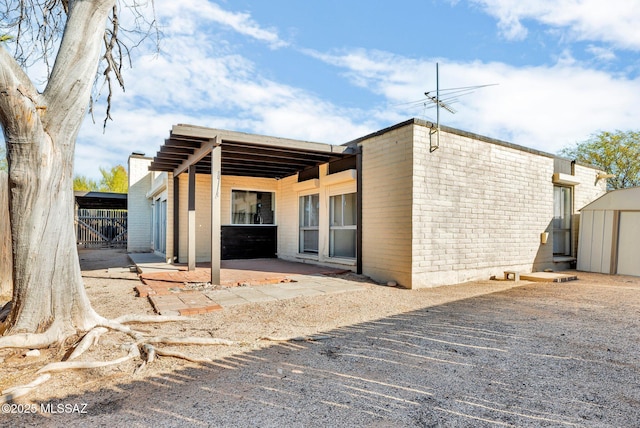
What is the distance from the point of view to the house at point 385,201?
6.52 m

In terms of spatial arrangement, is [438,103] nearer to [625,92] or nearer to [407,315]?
[407,315]

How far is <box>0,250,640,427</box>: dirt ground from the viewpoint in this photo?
6.95 feet

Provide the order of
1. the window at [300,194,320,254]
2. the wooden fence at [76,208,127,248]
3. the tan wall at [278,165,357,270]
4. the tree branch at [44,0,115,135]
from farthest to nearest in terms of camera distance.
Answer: the wooden fence at [76,208,127,248] → the window at [300,194,320,254] → the tan wall at [278,165,357,270] → the tree branch at [44,0,115,135]

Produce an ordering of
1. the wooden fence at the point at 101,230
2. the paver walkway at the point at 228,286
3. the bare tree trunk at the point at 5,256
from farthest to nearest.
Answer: the wooden fence at the point at 101,230 → the bare tree trunk at the point at 5,256 → the paver walkway at the point at 228,286

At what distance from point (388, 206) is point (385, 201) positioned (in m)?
0.14

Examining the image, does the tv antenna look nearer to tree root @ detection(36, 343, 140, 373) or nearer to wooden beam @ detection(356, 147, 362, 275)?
wooden beam @ detection(356, 147, 362, 275)

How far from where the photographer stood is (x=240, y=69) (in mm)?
9031

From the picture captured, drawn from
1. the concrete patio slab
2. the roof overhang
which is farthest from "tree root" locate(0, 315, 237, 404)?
the concrete patio slab

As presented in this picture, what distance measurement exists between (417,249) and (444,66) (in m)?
3.91

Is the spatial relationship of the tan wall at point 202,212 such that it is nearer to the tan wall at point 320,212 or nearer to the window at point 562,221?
the tan wall at point 320,212

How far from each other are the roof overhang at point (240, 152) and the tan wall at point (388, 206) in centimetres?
77

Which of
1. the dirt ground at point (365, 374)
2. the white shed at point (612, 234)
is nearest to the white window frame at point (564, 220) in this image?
the white shed at point (612, 234)

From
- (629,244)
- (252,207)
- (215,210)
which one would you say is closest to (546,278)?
(629,244)

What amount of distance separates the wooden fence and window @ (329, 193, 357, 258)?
1590 cm
